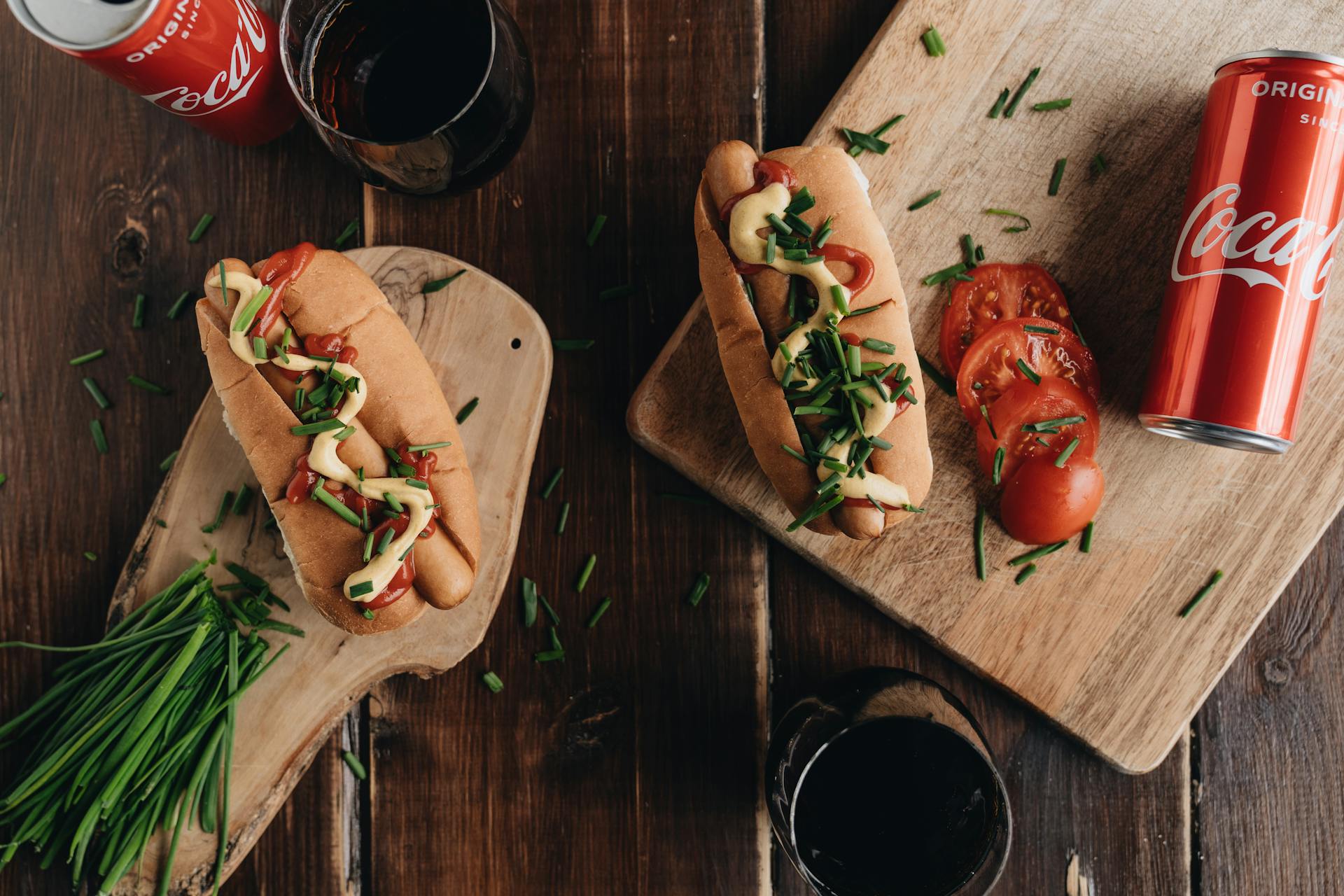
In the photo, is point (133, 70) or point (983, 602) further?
point (983, 602)

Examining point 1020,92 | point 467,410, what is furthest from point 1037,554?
point 467,410

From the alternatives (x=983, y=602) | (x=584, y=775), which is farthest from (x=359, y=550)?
(x=983, y=602)

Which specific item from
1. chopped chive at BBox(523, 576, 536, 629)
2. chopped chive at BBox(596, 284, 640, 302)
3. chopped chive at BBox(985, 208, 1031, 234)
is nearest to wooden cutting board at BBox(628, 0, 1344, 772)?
chopped chive at BBox(985, 208, 1031, 234)

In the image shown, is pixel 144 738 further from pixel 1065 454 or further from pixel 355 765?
pixel 1065 454

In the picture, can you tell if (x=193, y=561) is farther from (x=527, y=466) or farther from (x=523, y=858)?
(x=523, y=858)

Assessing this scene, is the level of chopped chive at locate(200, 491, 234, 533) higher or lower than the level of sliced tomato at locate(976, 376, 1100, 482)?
lower

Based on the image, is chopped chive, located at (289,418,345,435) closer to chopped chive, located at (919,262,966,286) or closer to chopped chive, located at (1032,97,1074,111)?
chopped chive, located at (919,262,966,286)
